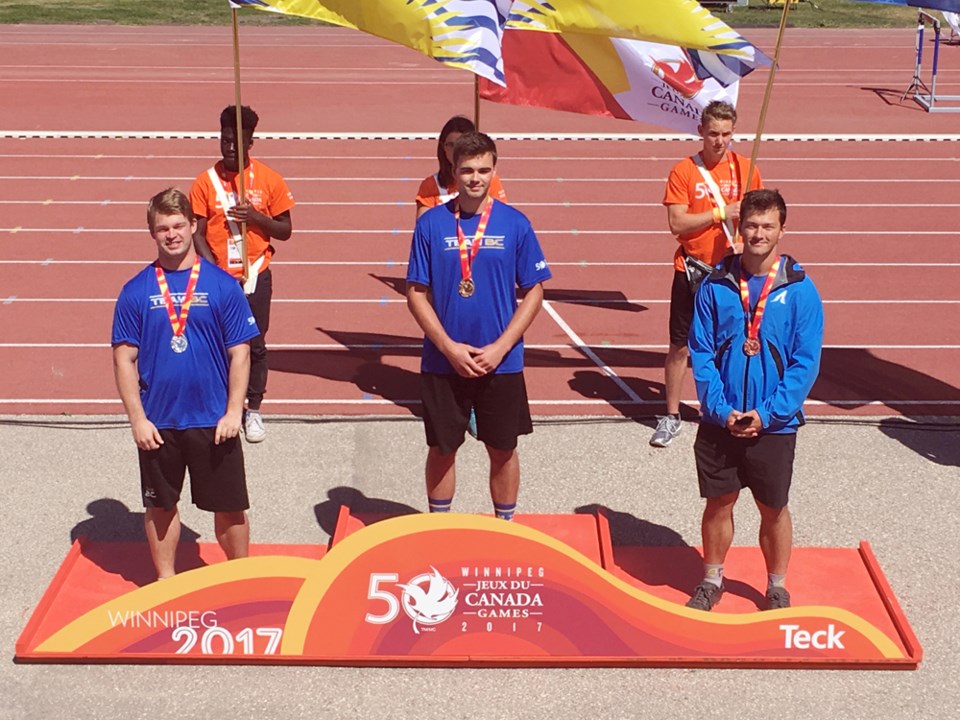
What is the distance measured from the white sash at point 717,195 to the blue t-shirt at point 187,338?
3.14 meters

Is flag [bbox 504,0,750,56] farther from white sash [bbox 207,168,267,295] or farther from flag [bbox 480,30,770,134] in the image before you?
white sash [bbox 207,168,267,295]

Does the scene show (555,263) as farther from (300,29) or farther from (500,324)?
(300,29)

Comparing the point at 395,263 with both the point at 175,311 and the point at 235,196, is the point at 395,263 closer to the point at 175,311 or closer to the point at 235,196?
the point at 235,196

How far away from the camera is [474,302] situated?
5.99 metres

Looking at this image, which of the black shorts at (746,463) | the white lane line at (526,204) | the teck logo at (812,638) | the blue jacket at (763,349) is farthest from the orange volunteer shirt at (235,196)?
the white lane line at (526,204)

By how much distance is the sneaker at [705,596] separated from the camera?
5.83 metres

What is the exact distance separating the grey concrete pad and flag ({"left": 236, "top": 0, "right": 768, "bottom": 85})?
240cm

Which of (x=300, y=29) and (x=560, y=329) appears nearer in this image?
(x=560, y=329)

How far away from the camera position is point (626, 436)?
805cm

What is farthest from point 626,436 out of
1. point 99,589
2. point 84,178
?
point 84,178

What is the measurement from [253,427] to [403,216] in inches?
253

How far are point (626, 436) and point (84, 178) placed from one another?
9.63 metres

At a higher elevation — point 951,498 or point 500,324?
point 500,324

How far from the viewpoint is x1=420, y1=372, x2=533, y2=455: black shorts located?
20.1 feet
